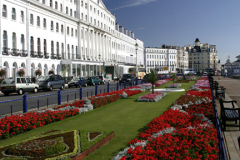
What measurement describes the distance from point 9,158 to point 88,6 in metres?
61.1

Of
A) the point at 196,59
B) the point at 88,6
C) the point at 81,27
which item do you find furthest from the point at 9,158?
the point at 196,59

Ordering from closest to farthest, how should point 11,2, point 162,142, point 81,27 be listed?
point 162,142 < point 11,2 < point 81,27

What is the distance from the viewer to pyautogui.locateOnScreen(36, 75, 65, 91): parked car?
29.7 meters

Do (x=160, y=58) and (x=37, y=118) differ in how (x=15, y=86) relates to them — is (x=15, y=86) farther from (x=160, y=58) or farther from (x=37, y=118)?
(x=160, y=58)

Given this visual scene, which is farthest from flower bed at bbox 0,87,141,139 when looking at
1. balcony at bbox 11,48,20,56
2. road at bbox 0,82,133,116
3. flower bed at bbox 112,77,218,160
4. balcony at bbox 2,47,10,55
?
balcony at bbox 11,48,20,56

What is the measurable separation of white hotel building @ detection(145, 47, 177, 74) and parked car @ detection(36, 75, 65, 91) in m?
108

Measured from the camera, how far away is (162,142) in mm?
6836

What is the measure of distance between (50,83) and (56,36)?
71.9 feet

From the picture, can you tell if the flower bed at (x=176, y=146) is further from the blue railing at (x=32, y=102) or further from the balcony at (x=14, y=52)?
the balcony at (x=14, y=52)

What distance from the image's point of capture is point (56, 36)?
4978 centimetres

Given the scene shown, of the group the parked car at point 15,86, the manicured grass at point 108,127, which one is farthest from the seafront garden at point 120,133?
the parked car at point 15,86

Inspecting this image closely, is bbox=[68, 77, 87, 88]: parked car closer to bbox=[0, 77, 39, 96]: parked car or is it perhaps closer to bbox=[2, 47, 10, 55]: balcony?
bbox=[2, 47, 10, 55]: balcony

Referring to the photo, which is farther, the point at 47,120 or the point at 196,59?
the point at 196,59

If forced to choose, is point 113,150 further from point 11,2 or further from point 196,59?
point 196,59
